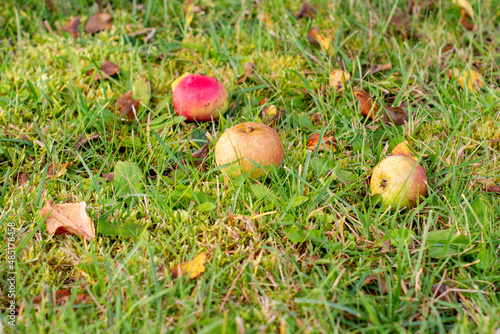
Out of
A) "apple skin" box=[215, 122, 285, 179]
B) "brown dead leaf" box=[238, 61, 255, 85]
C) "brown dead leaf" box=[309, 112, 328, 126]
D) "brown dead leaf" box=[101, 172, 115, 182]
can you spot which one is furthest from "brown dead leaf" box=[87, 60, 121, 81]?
"brown dead leaf" box=[309, 112, 328, 126]

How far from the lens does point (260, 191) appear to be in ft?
7.47

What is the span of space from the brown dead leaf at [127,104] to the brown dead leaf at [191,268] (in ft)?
4.45

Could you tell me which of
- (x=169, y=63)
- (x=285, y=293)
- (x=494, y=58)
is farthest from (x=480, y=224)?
(x=169, y=63)

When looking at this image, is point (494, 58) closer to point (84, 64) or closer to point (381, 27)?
point (381, 27)

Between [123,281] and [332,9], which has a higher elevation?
[332,9]

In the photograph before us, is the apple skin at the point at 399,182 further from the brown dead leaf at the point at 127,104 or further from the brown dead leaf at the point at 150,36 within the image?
the brown dead leaf at the point at 150,36

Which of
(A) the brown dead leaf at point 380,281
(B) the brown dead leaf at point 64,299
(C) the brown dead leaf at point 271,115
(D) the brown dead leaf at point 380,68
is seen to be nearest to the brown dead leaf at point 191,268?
(B) the brown dead leaf at point 64,299

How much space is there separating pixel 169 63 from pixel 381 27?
6.23 feet

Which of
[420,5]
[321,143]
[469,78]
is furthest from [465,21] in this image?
[321,143]

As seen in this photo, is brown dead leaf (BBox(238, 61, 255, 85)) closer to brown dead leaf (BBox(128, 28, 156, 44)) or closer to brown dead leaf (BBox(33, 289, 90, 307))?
brown dead leaf (BBox(128, 28, 156, 44))

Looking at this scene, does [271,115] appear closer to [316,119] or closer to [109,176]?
[316,119]

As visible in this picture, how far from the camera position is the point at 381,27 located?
3736 mm

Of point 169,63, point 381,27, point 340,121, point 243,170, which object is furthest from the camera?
point 381,27

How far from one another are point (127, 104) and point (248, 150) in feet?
3.71
